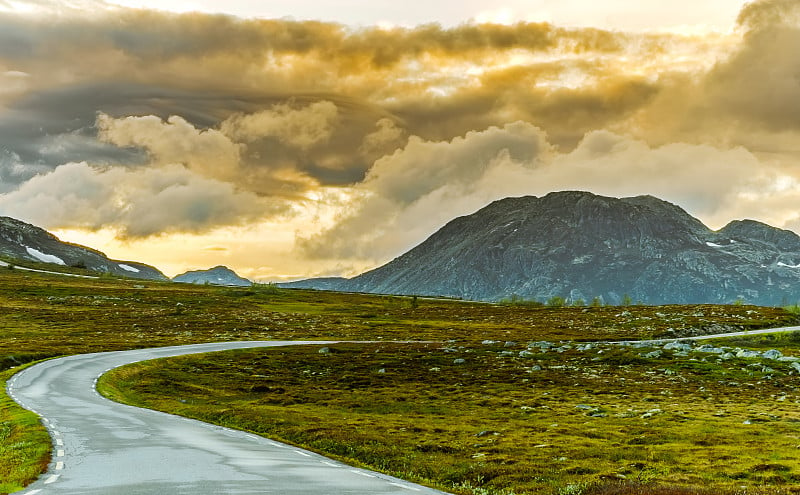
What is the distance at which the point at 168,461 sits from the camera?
2752 cm

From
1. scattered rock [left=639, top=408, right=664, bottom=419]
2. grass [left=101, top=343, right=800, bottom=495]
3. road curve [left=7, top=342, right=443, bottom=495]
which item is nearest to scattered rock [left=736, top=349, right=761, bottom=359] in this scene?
grass [left=101, top=343, right=800, bottom=495]

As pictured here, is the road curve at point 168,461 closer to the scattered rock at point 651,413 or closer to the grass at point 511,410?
the grass at point 511,410

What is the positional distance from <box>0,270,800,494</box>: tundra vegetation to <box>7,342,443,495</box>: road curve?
1.77m

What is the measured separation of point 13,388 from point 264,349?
34653 millimetres

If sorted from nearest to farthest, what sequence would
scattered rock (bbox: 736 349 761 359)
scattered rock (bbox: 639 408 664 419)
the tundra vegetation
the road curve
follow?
the road curve
the tundra vegetation
scattered rock (bbox: 639 408 664 419)
scattered rock (bbox: 736 349 761 359)

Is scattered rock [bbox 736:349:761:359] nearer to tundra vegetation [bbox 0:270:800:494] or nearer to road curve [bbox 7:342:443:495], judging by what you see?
tundra vegetation [bbox 0:270:800:494]

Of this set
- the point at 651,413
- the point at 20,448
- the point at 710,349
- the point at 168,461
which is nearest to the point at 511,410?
the point at 651,413

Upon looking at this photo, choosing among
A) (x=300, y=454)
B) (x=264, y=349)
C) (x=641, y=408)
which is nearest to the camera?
(x=300, y=454)

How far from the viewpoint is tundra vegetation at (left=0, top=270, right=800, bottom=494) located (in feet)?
97.2

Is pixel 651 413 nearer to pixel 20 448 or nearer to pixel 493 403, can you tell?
pixel 493 403

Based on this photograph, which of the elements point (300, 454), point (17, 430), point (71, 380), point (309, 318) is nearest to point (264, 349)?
point (71, 380)

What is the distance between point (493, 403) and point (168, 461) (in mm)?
32298

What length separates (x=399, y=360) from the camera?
265 ft

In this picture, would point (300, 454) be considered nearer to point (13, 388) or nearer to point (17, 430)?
point (17, 430)
